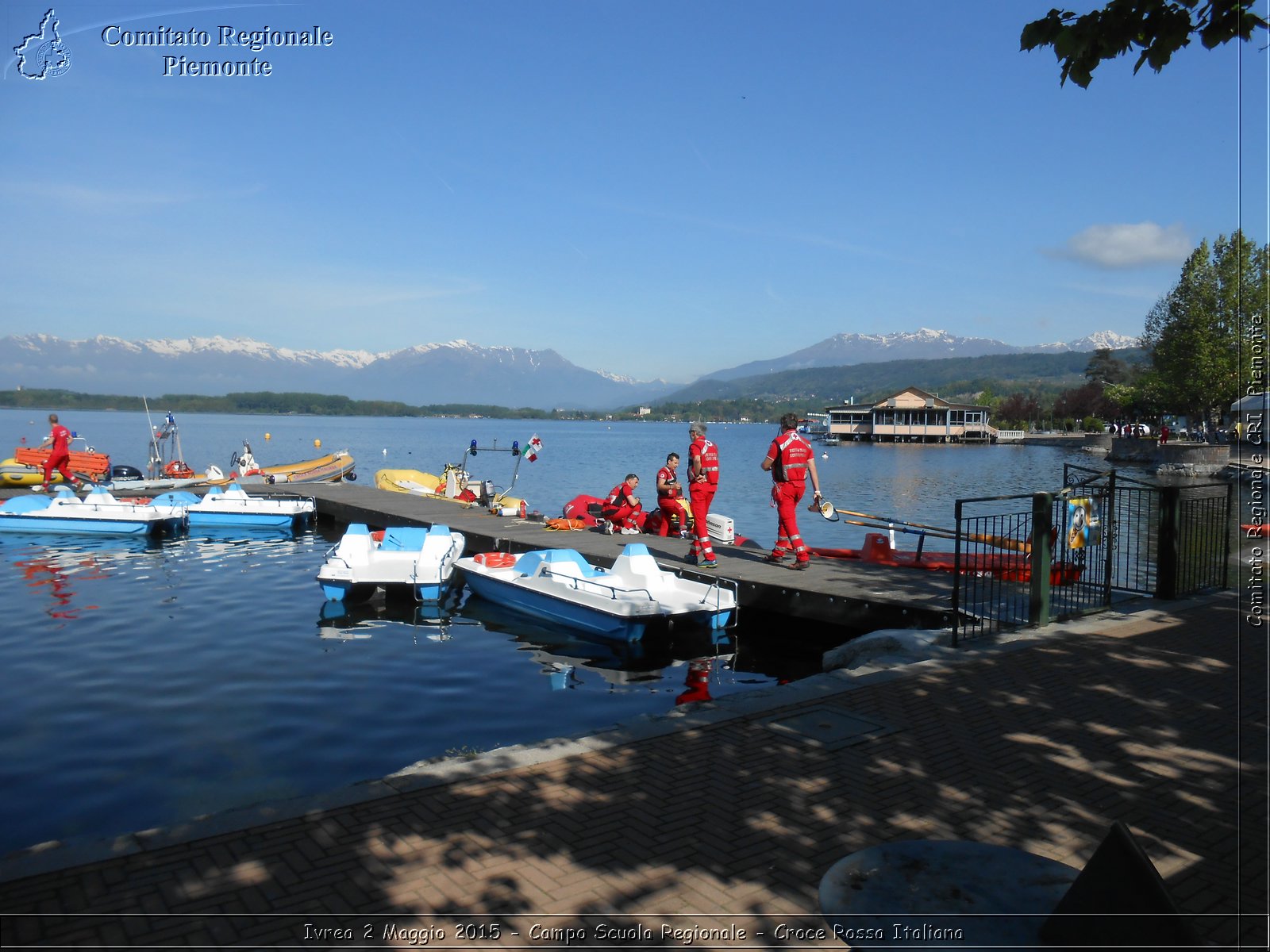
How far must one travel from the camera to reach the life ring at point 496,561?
14086mm

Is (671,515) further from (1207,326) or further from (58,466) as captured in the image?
(1207,326)

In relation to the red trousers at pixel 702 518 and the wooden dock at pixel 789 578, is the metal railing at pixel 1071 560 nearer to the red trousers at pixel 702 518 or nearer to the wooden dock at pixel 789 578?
the wooden dock at pixel 789 578

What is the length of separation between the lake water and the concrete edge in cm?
145

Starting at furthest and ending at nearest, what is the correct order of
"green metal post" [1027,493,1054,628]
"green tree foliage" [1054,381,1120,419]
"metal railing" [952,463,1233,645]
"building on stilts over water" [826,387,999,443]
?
"building on stilts over water" [826,387,999,443] < "green tree foliage" [1054,381,1120,419] < "metal railing" [952,463,1233,645] < "green metal post" [1027,493,1054,628]

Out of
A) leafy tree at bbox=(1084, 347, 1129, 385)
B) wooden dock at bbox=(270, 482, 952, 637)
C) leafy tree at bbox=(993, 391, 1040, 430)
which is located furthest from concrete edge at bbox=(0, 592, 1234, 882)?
leafy tree at bbox=(993, 391, 1040, 430)

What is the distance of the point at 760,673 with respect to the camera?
1128 cm

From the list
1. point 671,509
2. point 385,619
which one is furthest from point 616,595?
point 671,509

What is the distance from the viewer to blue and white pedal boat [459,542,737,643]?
1138 cm

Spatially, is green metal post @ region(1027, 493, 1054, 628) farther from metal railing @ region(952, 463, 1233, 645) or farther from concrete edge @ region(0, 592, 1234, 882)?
concrete edge @ region(0, 592, 1234, 882)

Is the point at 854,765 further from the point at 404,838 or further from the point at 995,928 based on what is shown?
the point at 404,838

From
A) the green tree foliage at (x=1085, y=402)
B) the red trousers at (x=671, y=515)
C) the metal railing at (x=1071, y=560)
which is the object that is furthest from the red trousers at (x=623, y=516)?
the green tree foliage at (x=1085, y=402)

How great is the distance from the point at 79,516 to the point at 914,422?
4663 inches

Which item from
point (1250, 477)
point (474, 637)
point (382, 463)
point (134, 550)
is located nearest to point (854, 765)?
point (474, 637)

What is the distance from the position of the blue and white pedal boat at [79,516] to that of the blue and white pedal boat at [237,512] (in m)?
1.09
